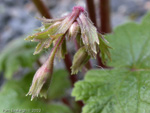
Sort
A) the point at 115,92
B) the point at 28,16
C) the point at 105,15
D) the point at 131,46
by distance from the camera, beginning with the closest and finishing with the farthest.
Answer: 1. the point at 115,92
2. the point at 131,46
3. the point at 105,15
4. the point at 28,16

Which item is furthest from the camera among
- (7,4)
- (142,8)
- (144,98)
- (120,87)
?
(7,4)

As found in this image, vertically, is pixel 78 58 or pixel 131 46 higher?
pixel 78 58

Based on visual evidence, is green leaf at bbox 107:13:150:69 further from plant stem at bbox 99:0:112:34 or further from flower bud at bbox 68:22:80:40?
flower bud at bbox 68:22:80:40

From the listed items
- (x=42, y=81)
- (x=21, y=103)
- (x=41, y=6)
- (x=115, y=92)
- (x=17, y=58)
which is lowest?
(x=115, y=92)

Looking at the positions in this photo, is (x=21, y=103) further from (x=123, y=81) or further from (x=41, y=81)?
(x=123, y=81)

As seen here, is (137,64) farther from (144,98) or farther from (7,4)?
(7,4)

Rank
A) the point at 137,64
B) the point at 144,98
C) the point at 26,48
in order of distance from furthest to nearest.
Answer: the point at 26,48, the point at 137,64, the point at 144,98

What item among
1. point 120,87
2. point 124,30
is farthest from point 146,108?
point 124,30

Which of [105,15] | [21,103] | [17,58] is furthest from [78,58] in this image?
[17,58]

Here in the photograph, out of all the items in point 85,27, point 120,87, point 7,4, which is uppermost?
point 7,4
